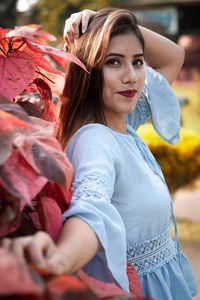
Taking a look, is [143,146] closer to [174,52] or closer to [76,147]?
[76,147]

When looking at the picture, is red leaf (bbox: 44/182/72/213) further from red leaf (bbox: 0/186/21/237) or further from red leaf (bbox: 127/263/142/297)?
red leaf (bbox: 127/263/142/297)

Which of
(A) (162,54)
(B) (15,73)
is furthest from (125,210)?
(A) (162,54)

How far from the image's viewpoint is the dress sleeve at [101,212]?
785 mm

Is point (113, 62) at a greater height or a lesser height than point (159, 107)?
greater

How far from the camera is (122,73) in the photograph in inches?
47.3

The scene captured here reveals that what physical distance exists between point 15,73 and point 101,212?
12.8 inches

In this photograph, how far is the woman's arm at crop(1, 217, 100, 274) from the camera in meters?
0.54

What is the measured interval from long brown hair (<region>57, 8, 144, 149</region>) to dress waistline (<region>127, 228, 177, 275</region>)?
1.28 ft

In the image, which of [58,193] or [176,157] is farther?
[176,157]

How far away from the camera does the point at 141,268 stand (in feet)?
3.96

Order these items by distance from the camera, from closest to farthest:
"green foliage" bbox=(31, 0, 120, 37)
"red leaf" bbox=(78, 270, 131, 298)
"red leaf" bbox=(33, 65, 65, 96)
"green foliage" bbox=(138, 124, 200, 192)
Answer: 1. "red leaf" bbox=(78, 270, 131, 298)
2. "red leaf" bbox=(33, 65, 65, 96)
3. "green foliage" bbox=(138, 124, 200, 192)
4. "green foliage" bbox=(31, 0, 120, 37)

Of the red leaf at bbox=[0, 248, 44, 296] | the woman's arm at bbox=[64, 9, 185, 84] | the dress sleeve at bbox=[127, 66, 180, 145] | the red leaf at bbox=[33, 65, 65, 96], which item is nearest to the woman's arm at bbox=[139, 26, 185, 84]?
the woman's arm at bbox=[64, 9, 185, 84]

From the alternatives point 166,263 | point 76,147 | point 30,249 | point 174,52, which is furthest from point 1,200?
point 174,52

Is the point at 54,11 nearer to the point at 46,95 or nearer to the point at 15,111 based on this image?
the point at 46,95
